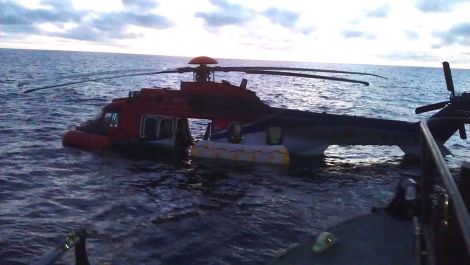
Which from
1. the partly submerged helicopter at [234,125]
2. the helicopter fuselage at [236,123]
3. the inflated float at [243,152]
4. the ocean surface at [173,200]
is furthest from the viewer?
the helicopter fuselage at [236,123]

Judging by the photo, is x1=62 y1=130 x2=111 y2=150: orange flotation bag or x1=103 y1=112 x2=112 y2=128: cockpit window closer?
x1=62 y1=130 x2=111 y2=150: orange flotation bag

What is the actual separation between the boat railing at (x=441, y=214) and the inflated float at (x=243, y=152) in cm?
1556

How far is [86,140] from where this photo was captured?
2281cm

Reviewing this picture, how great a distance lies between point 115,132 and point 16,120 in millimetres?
12659

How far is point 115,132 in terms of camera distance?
22984 mm

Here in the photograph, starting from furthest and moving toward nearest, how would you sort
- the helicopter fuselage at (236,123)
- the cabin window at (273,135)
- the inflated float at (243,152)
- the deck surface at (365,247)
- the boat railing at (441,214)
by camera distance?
the cabin window at (273,135)
the helicopter fuselage at (236,123)
the inflated float at (243,152)
the deck surface at (365,247)
the boat railing at (441,214)

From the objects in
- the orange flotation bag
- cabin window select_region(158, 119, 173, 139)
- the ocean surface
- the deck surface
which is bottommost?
the ocean surface

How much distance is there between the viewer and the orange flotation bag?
2273 cm

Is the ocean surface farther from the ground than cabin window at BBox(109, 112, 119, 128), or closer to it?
closer to it

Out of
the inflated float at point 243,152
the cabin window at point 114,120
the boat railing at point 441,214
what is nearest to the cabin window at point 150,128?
the cabin window at point 114,120

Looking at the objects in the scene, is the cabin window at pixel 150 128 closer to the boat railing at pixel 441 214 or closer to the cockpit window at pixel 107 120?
the cockpit window at pixel 107 120

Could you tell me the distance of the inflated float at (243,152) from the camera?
20734 mm

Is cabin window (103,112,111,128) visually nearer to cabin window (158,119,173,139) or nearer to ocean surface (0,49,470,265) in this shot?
ocean surface (0,49,470,265)

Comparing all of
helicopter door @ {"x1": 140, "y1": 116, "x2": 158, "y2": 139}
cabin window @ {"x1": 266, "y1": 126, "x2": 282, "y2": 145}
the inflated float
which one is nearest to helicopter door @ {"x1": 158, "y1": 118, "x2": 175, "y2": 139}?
helicopter door @ {"x1": 140, "y1": 116, "x2": 158, "y2": 139}
